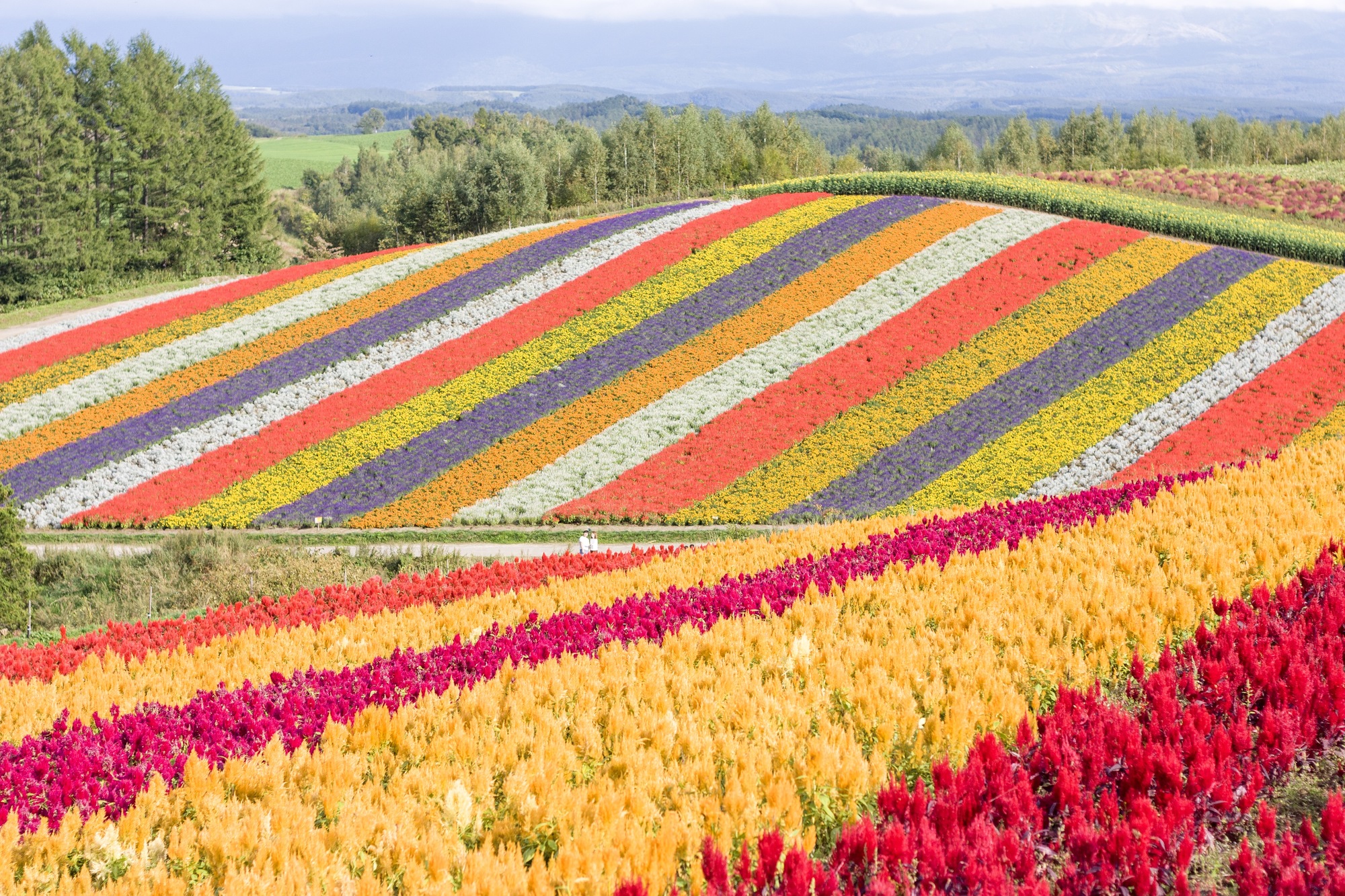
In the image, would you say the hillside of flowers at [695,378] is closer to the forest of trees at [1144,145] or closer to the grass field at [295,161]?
the forest of trees at [1144,145]

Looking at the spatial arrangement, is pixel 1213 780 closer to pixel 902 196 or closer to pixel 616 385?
pixel 616 385

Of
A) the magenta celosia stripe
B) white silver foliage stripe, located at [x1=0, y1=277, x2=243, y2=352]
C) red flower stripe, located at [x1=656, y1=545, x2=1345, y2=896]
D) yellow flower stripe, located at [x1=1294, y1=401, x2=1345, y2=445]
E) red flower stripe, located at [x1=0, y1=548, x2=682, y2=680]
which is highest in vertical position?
white silver foliage stripe, located at [x1=0, y1=277, x2=243, y2=352]

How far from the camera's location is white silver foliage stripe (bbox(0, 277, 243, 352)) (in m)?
35.8

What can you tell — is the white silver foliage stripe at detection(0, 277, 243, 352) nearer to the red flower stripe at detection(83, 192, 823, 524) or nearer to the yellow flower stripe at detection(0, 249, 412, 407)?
the yellow flower stripe at detection(0, 249, 412, 407)

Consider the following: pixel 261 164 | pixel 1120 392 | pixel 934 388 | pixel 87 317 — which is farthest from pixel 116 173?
pixel 1120 392

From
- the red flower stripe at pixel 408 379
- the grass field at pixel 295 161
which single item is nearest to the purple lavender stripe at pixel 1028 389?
the red flower stripe at pixel 408 379

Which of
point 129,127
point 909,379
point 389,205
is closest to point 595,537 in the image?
point 909,379

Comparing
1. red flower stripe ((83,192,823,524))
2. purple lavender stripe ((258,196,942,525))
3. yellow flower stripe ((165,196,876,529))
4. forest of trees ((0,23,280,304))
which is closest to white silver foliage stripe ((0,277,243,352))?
forest of trees ((0,23,280,304))

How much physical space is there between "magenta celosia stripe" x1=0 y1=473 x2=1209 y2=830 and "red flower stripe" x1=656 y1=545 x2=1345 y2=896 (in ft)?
11.1

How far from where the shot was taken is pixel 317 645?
34.4 ft

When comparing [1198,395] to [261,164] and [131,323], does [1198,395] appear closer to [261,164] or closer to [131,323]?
[131,323]

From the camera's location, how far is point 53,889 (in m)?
4.65

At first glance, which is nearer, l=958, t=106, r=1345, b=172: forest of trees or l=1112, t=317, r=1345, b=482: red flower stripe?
l=1112, t=317, r=1345, b=482: red flower stripe

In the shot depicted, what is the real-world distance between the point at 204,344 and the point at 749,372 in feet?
60.8
